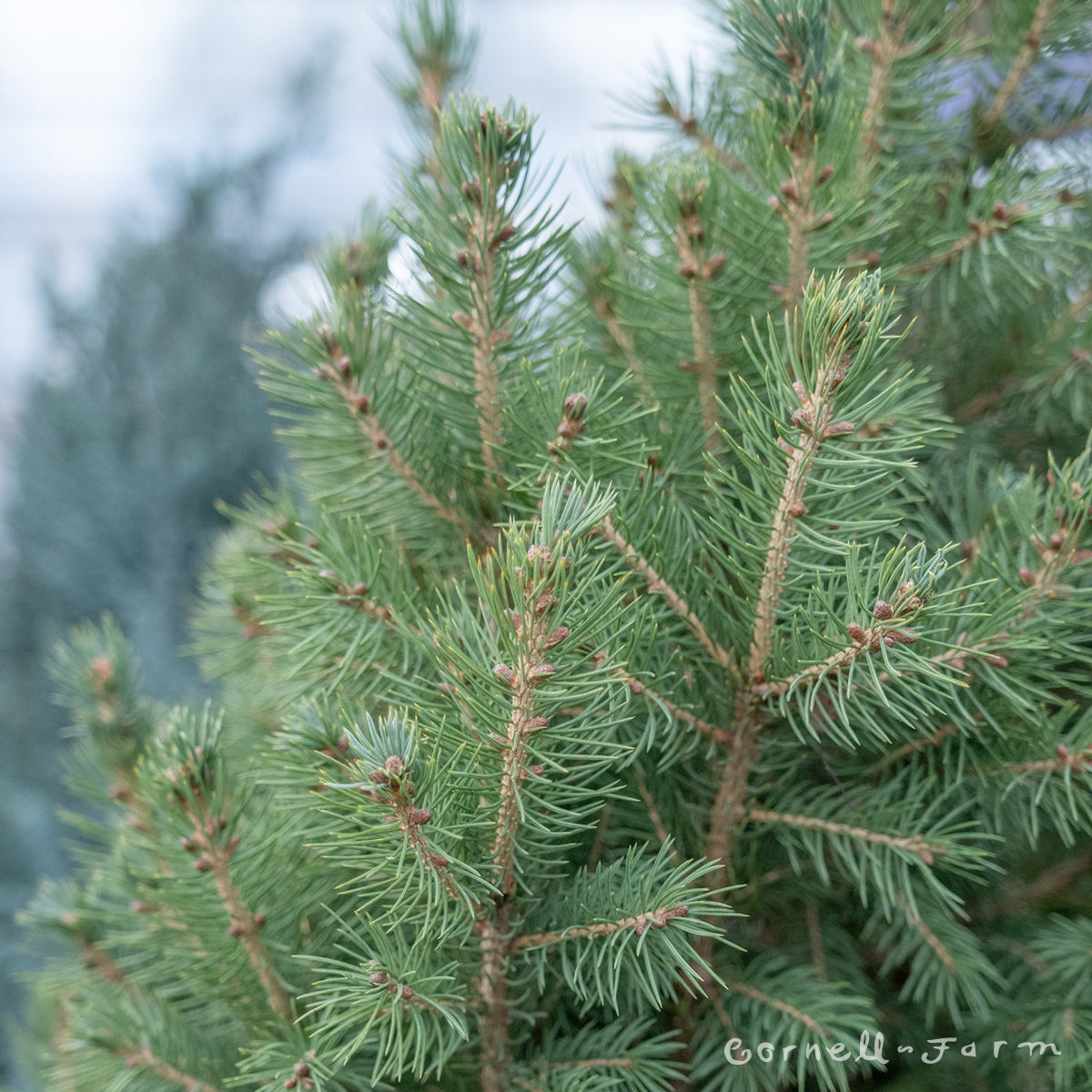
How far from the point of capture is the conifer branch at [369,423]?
0.93 ft

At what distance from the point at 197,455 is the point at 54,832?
523mm

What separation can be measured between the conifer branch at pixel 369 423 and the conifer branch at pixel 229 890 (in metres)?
0.12

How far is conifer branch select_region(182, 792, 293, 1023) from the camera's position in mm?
266

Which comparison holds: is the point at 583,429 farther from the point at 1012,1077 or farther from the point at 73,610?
the point at 73,610

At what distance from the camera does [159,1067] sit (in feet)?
0.90

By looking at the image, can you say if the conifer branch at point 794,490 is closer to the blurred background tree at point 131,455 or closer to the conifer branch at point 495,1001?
the conifer branch at point 495,1001

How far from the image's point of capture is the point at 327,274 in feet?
1.12

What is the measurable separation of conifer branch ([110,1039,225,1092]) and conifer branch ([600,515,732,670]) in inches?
8.0

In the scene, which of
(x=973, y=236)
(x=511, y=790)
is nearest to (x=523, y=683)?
(x=511, y=790)

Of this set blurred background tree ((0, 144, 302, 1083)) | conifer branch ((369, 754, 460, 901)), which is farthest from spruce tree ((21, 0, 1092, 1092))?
blurred background tree ((0, 144, 302, 1083))

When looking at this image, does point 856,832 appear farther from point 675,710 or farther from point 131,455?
point 131,455

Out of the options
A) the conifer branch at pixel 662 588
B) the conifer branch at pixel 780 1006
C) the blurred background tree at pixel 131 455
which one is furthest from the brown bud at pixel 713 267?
the blurred background tree at pixel 131 455

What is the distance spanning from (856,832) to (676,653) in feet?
0.26

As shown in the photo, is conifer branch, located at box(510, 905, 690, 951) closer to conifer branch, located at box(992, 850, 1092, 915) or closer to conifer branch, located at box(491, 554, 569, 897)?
conifer branch, located at box(491, 554, 569, 897)
